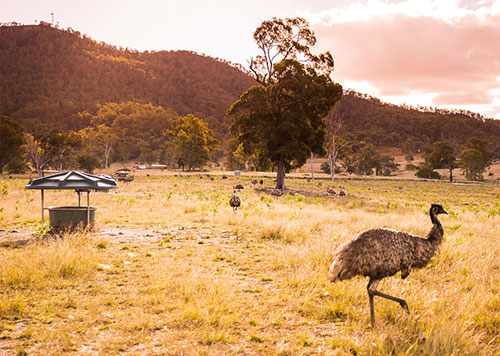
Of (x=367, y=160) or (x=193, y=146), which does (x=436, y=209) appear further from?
(x=367, y=160)

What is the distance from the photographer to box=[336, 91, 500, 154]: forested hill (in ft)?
431

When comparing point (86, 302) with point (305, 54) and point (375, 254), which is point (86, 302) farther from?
point (305, 54)

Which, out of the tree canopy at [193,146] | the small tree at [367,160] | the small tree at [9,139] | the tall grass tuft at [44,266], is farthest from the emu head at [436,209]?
the small tree at [367,160]

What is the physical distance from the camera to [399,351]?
4.29 metres

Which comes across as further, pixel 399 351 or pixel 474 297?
pixel 474 297

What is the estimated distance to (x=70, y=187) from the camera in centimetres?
1011

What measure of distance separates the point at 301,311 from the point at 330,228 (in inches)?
292

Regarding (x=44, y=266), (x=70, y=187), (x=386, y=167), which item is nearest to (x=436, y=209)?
(x=44, y=266)

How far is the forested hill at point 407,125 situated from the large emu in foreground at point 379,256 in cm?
11970

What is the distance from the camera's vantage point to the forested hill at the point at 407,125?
5172 inches

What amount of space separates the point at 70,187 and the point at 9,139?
64783 millimetres

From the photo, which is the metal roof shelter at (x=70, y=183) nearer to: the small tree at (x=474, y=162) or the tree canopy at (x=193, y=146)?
the tree canopy at (x=193, y=146)

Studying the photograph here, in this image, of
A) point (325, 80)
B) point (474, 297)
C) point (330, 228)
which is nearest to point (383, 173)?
point (325, 80)

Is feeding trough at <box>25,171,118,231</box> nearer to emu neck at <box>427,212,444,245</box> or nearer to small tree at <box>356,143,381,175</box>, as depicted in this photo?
emu neck at <box>427,212,444,245</box>
